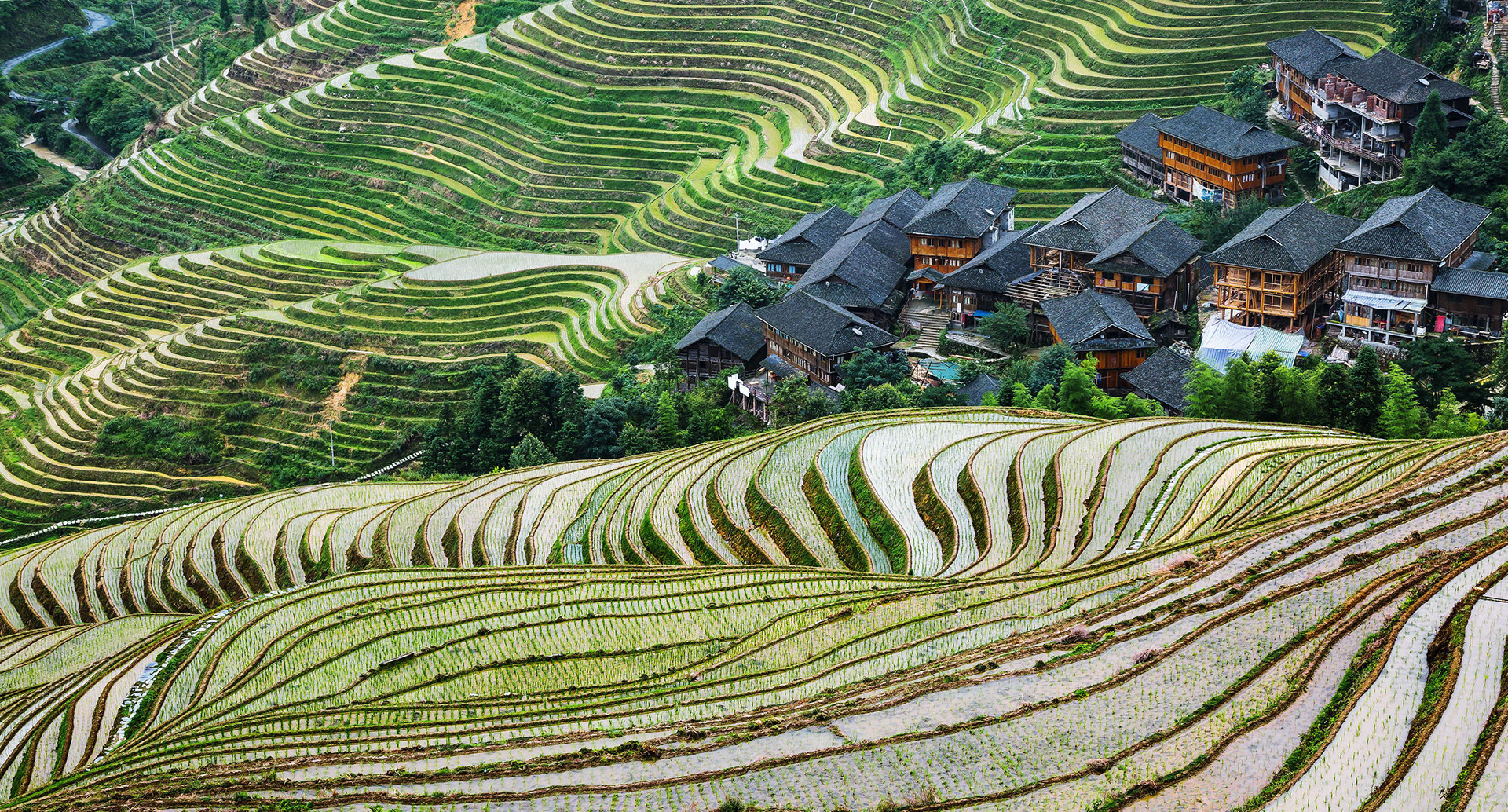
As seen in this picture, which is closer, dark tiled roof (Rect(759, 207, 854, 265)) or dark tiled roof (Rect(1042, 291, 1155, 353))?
dark tiled roof (Rect(1042, 291, 1155, 353))

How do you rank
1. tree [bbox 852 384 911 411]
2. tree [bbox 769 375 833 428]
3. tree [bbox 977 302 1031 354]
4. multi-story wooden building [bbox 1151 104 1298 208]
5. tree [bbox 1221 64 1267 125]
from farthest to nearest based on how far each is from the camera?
tree [bbox 1221 64 1267 125] → multi-story wooden building [bbox 1151 104 1298 208] → tree [bbox 977 302 1031 354] → tree [bbox 769 375 833 428] → tree [bbox 852 384 911 411]

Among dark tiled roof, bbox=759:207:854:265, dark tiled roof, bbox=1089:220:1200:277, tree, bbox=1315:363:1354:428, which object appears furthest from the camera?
dark tiled roof, bbox=759:207:854:265

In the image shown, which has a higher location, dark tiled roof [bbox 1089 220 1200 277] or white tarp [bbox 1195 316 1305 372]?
dark tiled roof [bbox 1089 220 1200 277]

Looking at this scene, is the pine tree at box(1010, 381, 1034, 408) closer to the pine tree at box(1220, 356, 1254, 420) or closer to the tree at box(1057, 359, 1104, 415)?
the tree at box(1057, 359, 1104, 415)

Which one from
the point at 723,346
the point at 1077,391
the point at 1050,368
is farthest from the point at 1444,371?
the point at 723,346

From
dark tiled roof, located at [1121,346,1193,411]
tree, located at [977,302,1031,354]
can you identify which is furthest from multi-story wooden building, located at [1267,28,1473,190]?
tree, located at [977,302,1031,354]

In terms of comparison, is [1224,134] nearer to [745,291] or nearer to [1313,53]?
[1313,53]

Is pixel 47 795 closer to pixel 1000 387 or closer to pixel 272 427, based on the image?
pixel 1000 387

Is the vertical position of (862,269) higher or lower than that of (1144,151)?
lower
